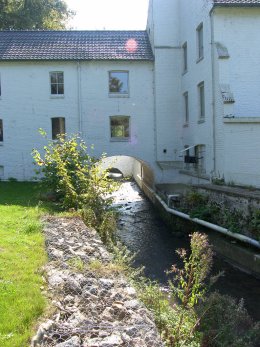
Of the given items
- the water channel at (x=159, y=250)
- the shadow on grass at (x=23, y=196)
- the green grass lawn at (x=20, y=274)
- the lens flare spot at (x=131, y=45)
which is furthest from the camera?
the lens flare spot at (x=131, y=45)

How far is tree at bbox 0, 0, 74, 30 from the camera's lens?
33.8m

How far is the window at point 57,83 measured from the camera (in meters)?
26.4

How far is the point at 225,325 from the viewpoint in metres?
6.46

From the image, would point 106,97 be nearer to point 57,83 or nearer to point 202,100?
point 57,83

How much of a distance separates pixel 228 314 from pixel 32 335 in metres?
3.40

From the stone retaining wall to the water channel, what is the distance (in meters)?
3.54

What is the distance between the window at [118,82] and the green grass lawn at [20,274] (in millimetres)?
14478

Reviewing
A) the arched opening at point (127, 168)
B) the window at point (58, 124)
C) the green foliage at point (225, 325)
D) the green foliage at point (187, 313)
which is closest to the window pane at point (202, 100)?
the window at point (58, 124)

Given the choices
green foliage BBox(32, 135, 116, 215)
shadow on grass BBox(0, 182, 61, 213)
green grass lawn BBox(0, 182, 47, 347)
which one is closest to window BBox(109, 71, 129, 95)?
shadow on grass BBox(0, 182, 61, 213)

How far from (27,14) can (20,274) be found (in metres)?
31.4

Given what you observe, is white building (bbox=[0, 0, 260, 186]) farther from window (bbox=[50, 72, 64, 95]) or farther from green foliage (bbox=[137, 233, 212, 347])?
green foliage (bbox=[137, 233, 212, 347])

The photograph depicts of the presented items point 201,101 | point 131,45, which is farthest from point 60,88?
point 201,101

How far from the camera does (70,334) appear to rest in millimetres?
4840

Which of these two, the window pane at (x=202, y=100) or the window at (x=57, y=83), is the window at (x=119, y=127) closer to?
the window at (x=57, y=83)
